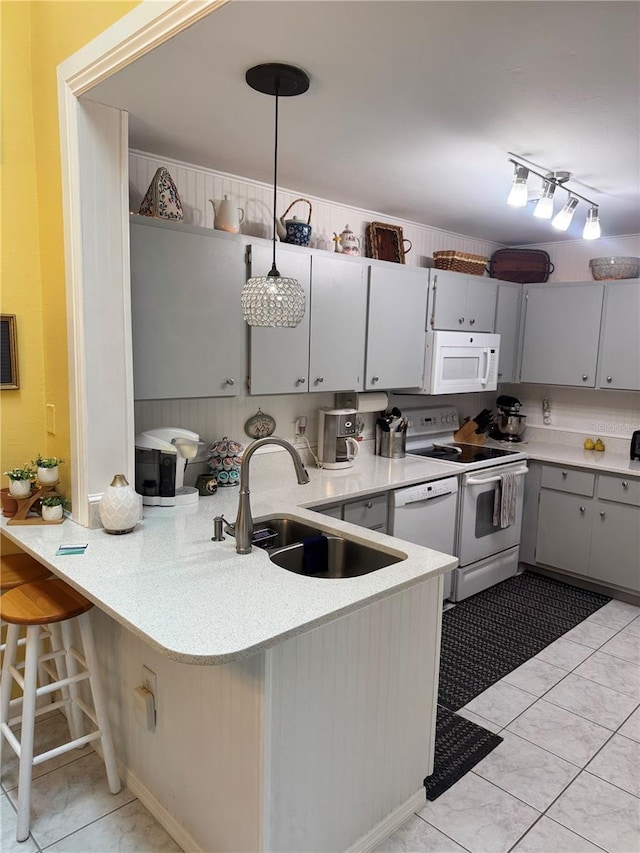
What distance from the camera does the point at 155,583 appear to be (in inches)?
67.1

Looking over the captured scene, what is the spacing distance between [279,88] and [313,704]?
6.17 feet

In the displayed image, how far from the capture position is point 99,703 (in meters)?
2.03

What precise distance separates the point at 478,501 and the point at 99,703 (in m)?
2.49

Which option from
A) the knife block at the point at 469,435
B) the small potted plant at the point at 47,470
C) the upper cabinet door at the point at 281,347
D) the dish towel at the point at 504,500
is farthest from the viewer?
the knife block at the point at 469,435

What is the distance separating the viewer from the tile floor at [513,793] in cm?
191

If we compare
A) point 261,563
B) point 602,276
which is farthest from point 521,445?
point 261,563

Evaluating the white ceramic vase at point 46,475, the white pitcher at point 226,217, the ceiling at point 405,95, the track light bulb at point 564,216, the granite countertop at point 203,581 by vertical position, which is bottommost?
the granite countertop at point 203,581

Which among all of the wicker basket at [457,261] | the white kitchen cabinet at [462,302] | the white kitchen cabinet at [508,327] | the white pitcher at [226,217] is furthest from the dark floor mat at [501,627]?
the white pitcher at [226,217]

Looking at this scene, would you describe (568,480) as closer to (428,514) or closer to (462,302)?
(428,514)

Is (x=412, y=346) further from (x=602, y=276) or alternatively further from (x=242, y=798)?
(x=242, y=798)

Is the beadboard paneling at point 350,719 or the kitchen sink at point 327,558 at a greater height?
the kitchen sink at point 327,558

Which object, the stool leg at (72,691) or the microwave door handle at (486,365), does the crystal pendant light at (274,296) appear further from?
the microwave door handle at (486,365)

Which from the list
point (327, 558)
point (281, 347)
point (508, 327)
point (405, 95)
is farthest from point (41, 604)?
point (508, 327)

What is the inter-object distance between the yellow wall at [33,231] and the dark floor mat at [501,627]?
2105 mm
